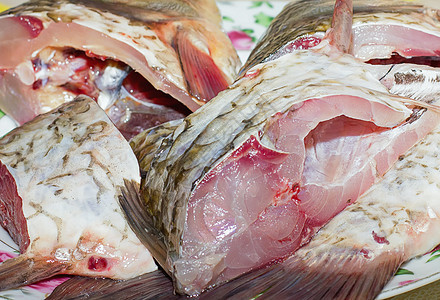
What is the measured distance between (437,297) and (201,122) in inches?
31.8

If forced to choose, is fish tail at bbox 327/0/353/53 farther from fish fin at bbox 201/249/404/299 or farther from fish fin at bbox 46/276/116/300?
fish fin at bbox 46/276/116/300

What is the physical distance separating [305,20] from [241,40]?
3.44 ft

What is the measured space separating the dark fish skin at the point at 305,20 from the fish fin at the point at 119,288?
2.59 ft

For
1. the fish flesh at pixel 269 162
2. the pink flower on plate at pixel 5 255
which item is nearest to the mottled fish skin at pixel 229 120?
the fish flesh at pixel 269 162

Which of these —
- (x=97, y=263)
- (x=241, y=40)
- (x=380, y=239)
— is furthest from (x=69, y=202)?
(x=241, y=40)

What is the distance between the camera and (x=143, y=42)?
2.34 m

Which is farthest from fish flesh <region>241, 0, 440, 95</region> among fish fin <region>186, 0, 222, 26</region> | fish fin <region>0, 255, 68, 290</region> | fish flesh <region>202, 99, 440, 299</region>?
fish fin <region>0, 255, 68, 290</region>

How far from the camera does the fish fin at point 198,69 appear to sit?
7.64 ft

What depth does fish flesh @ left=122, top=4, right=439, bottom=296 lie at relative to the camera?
159 cm

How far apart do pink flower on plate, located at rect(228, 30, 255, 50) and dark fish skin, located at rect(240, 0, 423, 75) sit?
2.37ft

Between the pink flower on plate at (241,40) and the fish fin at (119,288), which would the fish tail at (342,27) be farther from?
the pink flower on plate at (241,40)

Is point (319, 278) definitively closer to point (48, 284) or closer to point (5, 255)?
point (48, 284)

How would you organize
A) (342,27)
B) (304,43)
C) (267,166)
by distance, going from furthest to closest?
(304,43), (342,27), (267,166)

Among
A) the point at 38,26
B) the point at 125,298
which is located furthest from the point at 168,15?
the point at 125,298
